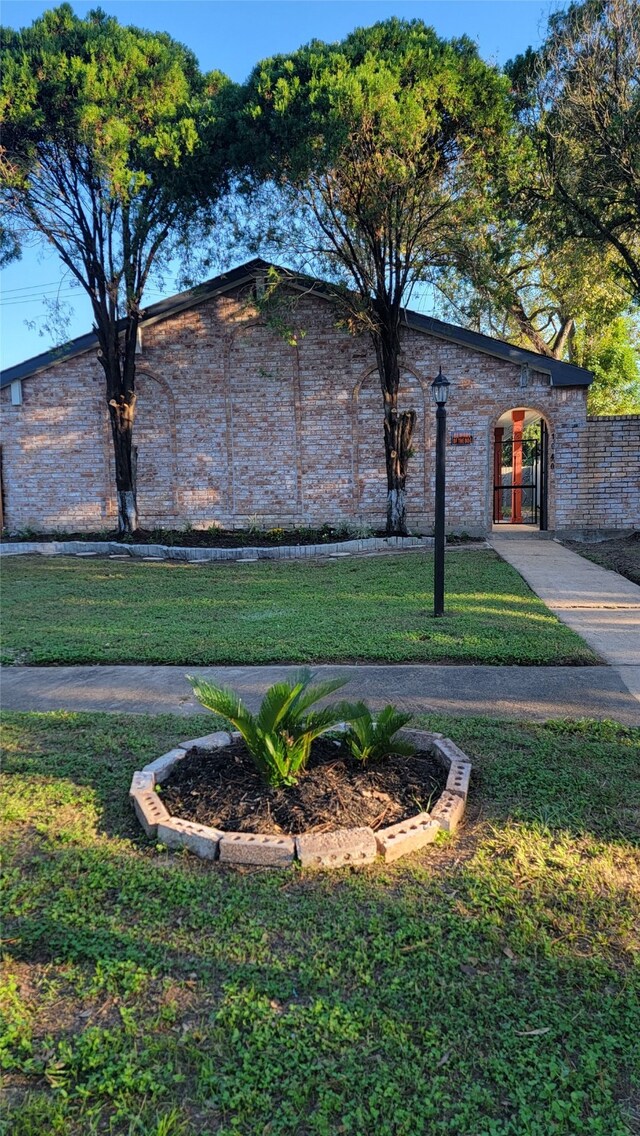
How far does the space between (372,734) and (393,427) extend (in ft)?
41.8

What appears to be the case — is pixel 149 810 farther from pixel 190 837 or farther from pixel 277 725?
pixel 277 725

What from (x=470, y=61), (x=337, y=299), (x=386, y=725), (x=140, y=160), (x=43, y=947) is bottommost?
(x=43, y=947)

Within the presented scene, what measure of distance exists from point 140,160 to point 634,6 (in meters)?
9.27

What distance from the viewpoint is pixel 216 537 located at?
1625 cm

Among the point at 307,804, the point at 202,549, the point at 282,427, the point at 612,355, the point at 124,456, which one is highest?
the point at 612,355

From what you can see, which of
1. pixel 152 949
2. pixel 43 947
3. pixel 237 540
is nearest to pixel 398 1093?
pixel 152 949

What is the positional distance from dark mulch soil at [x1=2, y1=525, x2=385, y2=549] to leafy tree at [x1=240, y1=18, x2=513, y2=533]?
176 inches

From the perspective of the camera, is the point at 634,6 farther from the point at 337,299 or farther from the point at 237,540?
the point at 237,540

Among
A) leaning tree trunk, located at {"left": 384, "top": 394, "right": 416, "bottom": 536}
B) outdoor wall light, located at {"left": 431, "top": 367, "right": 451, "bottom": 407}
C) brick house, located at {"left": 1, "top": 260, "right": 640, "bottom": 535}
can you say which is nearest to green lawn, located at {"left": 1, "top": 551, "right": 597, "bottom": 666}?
outdoor wall light, located at {"left": 431, "top": 367, "right": 451, "bottom": 407}

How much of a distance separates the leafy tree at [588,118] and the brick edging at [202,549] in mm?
7085

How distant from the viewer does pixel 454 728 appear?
4.11m

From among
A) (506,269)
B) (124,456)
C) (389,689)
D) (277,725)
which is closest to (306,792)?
(277,725)

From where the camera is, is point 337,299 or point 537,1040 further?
point 337,299

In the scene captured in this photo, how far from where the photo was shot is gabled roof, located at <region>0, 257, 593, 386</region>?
50.7 feet
